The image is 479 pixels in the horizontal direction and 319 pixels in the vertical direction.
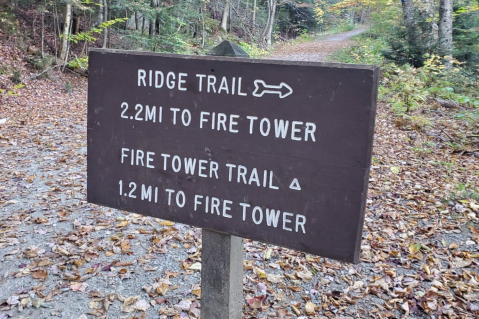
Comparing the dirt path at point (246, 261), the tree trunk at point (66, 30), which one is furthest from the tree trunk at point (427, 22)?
the tree trunk at point (66, 30)

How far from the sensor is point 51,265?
151 inches

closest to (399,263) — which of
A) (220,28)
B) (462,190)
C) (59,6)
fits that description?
(462,190)

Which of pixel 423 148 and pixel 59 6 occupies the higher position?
pixel 59 6

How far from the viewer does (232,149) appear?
1.73m

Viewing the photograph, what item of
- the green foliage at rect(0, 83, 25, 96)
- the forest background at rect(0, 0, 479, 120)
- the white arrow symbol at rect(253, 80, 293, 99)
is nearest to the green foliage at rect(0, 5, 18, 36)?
the forest background at rect(0, 0, 479, 120)

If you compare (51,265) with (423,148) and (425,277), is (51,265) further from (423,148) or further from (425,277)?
(423,148)

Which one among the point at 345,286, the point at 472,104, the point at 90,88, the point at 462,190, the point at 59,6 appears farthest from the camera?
the point at 59,6

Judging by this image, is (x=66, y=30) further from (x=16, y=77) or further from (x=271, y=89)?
(x=271, y=89)

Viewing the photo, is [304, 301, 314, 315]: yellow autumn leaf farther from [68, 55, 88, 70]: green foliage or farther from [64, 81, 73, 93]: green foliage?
[68, 55, 88, 70]: green foliage

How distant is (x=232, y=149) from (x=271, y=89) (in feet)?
1.04

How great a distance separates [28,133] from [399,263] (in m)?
7.99

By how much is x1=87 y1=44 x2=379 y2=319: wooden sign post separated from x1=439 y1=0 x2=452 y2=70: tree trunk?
11.9m

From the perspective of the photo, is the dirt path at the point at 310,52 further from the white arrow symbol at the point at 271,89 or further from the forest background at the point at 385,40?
the white arrow symbol at the point at 271,89

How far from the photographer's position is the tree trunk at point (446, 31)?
11.6 m
